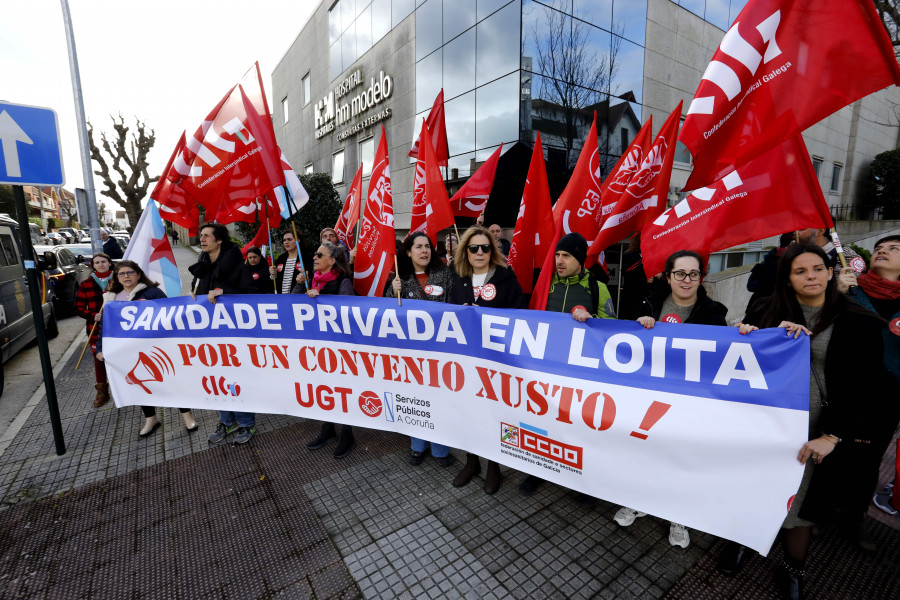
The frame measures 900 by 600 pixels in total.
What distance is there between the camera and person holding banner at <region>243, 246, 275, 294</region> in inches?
166

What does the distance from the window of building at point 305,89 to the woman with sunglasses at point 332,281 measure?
21.3 metres

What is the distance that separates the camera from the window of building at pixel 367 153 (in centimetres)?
1594

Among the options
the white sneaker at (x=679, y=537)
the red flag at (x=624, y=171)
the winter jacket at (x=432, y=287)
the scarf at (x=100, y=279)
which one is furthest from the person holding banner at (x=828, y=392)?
the scarf at (x=100, y=279)

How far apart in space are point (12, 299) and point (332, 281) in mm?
6391

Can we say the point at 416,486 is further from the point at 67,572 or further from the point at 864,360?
the point at 864,360

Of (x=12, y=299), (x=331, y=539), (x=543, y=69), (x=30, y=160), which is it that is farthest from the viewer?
(x=543, y=69)

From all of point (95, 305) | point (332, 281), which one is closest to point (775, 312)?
point (332, 281)

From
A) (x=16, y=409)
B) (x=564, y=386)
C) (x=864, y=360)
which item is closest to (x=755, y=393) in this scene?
(x=864, y=360)

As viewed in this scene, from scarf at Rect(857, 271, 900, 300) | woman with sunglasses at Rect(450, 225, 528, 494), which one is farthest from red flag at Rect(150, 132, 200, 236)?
scarf at Rect(857, 271, 900, 300)

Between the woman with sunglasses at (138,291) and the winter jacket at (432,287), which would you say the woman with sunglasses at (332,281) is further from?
the woman with sunglasses at (138,291)

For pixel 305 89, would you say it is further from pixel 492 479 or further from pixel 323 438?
pixel 492 479

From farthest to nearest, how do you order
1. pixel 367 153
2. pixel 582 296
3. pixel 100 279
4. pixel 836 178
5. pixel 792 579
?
pixel 836 178, pixel 367 153, pixel 100 279, pixel 582 296, pixel 792 579

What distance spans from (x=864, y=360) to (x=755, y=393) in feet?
1.77

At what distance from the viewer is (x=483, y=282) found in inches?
138
